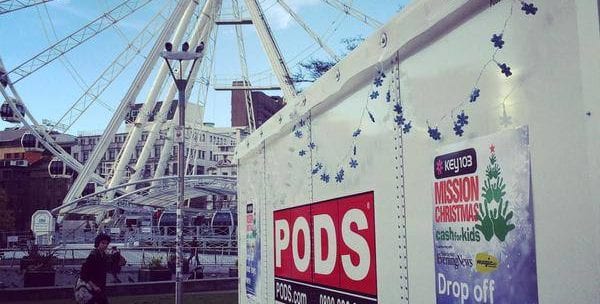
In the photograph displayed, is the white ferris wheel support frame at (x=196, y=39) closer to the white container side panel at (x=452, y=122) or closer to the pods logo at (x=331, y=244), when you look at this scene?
the pods logo at (x=331, y=244)

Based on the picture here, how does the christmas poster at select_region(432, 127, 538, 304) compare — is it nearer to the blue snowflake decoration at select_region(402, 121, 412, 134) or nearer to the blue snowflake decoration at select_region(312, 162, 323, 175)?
the blue snowflake decoration at select_region(402, 121, 412, 134)

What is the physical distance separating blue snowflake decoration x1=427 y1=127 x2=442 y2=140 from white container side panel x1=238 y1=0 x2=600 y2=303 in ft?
0.09

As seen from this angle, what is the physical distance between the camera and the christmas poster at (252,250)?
200 inches

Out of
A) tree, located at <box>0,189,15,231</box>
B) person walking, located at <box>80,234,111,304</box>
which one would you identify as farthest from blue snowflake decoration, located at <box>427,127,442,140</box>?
tree, located at <box>0,189,15,231</box>

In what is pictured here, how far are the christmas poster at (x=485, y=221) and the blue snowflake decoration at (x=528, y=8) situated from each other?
1.11 ft

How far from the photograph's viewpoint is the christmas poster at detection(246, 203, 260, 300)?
508 cm

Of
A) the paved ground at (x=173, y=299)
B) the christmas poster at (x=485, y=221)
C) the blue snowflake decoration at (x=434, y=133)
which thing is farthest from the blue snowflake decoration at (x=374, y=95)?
the paved ground at (x=173, y=299)

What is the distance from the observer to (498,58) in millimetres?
2016

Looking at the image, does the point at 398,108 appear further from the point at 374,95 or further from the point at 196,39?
the point at 196,39

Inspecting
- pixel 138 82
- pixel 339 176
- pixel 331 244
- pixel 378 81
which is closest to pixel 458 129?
pixel 378 81

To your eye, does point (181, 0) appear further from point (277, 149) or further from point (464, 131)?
point (464, 131)

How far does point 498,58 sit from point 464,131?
0.28m

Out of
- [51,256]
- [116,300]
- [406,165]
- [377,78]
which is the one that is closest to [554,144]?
[406,165]

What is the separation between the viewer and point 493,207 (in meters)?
1.99
